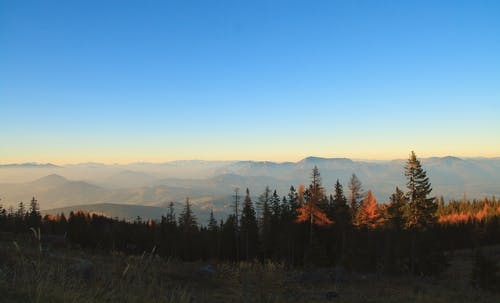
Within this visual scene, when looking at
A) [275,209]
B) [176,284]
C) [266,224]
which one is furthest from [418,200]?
[176,284]

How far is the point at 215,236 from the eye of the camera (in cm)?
4662

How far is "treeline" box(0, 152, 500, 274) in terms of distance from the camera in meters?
27.5

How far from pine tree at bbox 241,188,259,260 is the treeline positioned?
0.14m

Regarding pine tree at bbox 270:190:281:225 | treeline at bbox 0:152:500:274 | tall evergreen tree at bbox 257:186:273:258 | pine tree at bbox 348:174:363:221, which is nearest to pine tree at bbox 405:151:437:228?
treeline at bbox 0:152:500:274

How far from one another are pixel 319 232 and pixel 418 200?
12197mm

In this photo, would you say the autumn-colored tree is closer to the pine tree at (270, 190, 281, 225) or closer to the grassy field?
the pine tree at (270, 190, 281, 225)

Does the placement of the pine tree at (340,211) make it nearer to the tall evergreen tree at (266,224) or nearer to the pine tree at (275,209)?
the pine tree at (275,209)

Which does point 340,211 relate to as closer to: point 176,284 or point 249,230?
point 249,230

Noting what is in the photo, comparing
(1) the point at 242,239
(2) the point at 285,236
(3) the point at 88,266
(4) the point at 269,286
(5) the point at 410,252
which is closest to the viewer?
(4) the point at 269,286

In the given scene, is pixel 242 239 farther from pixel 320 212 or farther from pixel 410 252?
pixel 410 252

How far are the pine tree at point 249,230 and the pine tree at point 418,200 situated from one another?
2185cm

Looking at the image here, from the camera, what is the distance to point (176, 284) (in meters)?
10.4

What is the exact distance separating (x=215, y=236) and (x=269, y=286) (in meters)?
42.3

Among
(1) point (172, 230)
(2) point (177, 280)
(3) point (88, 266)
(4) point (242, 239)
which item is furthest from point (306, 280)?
(1) point (172, 230)
